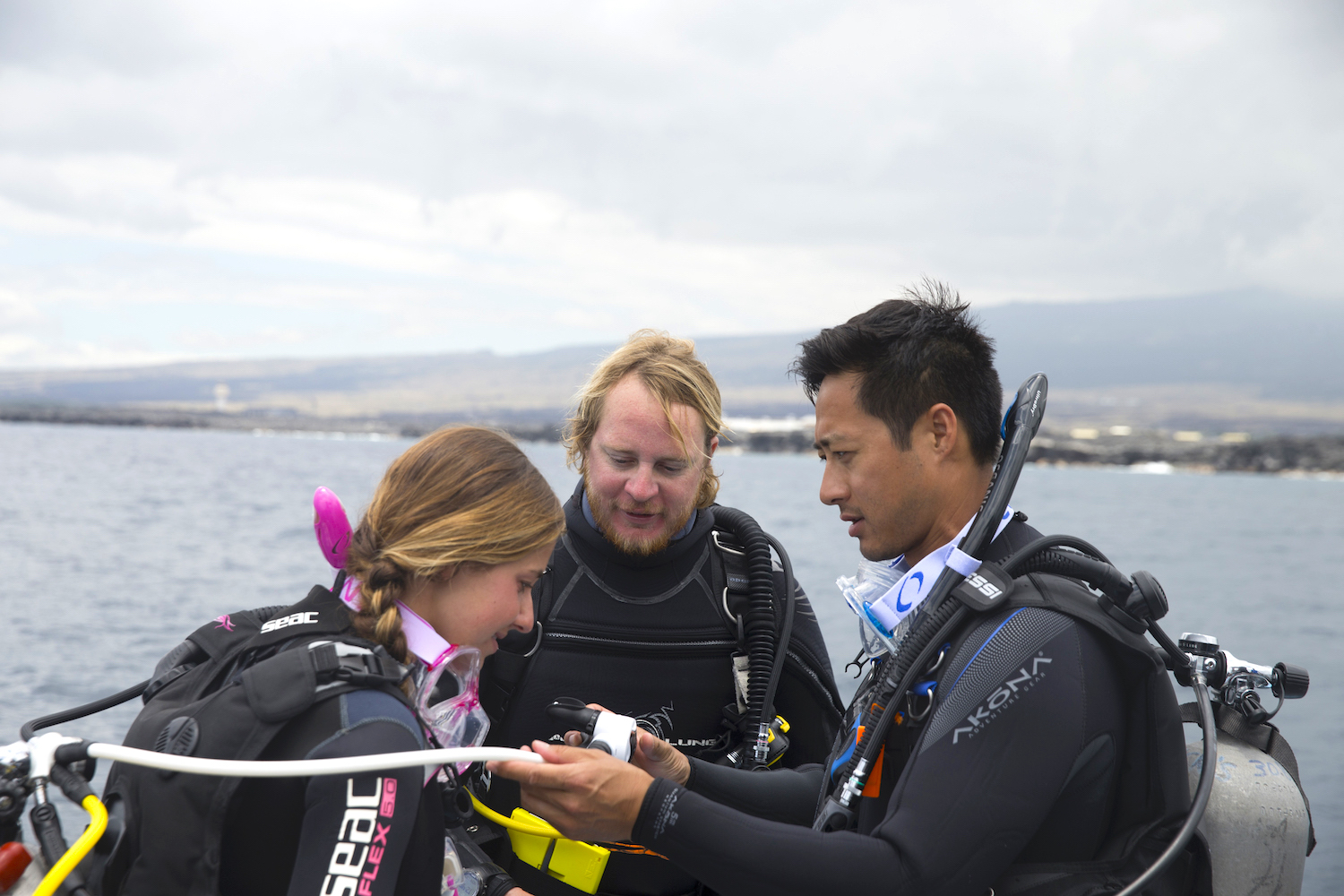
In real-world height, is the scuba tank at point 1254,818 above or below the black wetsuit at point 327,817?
below

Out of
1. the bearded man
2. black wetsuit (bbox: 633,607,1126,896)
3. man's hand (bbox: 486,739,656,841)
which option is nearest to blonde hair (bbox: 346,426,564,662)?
man's hand (bbox: 486,739,656,841)

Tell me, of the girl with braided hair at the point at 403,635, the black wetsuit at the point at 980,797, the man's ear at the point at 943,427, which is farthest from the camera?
the man's ear at the point at 943,427

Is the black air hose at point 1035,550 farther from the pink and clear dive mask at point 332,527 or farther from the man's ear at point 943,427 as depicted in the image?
the pink and clear dive mask at point 332,527

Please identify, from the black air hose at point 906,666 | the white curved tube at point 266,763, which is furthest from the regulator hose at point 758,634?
the white curved tube at point 266,763

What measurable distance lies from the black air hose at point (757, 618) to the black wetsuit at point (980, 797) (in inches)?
40.6

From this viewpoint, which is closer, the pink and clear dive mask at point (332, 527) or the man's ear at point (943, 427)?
the pink and clear dive mask at point (332, 527)

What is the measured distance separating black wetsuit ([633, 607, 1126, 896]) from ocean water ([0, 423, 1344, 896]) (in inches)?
36.0

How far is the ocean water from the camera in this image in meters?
12.4

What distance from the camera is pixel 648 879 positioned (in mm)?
2873

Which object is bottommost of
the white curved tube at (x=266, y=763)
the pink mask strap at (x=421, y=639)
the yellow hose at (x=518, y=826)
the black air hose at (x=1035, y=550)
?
the yellow hose at (x=518, y=826)

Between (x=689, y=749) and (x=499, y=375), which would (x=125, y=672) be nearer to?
(x=689, y=749)

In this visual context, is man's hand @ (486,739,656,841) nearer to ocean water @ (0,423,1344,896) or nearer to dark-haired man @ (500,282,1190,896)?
dark-haired man @ (500,282,1190,896)

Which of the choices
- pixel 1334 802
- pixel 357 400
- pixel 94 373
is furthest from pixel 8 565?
pixel 94 373

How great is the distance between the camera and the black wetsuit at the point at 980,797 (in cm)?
171
